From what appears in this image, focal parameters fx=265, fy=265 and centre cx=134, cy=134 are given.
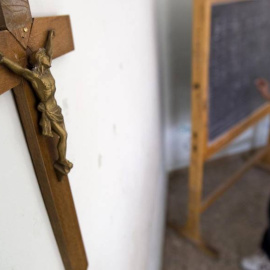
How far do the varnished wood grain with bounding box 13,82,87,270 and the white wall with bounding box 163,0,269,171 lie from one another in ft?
5.61

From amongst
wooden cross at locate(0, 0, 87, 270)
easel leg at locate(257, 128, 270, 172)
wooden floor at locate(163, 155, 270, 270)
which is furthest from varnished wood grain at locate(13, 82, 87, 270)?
easel leg at locate(257, 128, 270, 172)

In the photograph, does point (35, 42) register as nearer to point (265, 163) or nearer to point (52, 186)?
point (52, 186)

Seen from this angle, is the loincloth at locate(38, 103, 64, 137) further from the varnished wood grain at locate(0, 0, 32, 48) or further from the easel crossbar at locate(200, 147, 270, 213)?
the easel crossbar at locate(200, 147, 270, 213)

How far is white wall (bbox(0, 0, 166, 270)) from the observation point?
10.3 inches

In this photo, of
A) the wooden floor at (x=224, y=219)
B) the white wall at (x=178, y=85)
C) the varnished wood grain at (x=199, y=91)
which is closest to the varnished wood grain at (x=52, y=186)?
the varnished wood grain at (x=199, y=91)

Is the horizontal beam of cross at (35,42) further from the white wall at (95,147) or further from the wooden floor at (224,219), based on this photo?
the wooden floor at (224,219)

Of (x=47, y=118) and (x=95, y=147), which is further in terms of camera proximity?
(x=95, y=147)

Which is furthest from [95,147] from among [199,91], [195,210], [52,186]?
[195,210]

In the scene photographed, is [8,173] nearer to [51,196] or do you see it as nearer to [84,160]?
[51,196]

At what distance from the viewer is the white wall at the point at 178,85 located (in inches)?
72.1

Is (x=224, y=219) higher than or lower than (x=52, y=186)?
lower

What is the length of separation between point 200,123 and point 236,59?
483 mm

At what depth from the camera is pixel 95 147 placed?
18.7 inches

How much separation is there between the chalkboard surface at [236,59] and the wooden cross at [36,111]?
1.09 m
